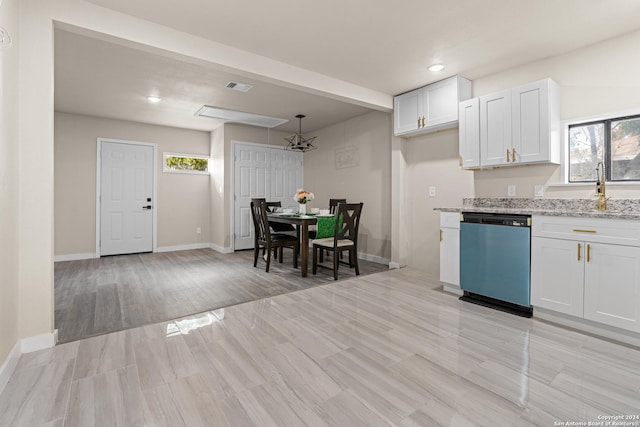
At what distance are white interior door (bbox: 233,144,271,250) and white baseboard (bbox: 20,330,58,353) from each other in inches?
158

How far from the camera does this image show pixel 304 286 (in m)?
3.69

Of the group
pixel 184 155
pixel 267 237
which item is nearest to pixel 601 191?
pixel 267 237

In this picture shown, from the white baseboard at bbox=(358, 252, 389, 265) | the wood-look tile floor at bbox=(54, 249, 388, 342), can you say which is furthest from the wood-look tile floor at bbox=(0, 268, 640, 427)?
the white baseboard at bbox=(358, 252, 389, 265)

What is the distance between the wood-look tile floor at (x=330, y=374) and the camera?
1502 mm

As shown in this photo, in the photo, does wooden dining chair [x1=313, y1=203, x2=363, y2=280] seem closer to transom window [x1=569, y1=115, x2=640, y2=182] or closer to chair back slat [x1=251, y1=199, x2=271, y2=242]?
chair back slat [x1=251, y1=199, x2=271, y2=242]

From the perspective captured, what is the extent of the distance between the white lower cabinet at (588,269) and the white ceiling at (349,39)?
1.66 metres

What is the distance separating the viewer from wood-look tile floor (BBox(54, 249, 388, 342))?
276 centimetres

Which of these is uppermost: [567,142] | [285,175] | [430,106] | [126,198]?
[430,106]

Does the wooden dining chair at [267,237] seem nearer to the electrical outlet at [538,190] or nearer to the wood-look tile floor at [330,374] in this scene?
the wood-look tile floor at [330,374]

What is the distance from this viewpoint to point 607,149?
9.09ft

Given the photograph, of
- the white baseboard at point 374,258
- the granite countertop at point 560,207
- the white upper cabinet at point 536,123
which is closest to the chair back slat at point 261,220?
the white baseboard at point 374,258

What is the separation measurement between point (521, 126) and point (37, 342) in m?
4.45

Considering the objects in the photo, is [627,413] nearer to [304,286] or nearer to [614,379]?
[614,379]

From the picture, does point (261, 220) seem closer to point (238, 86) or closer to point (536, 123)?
point (238, 86)
